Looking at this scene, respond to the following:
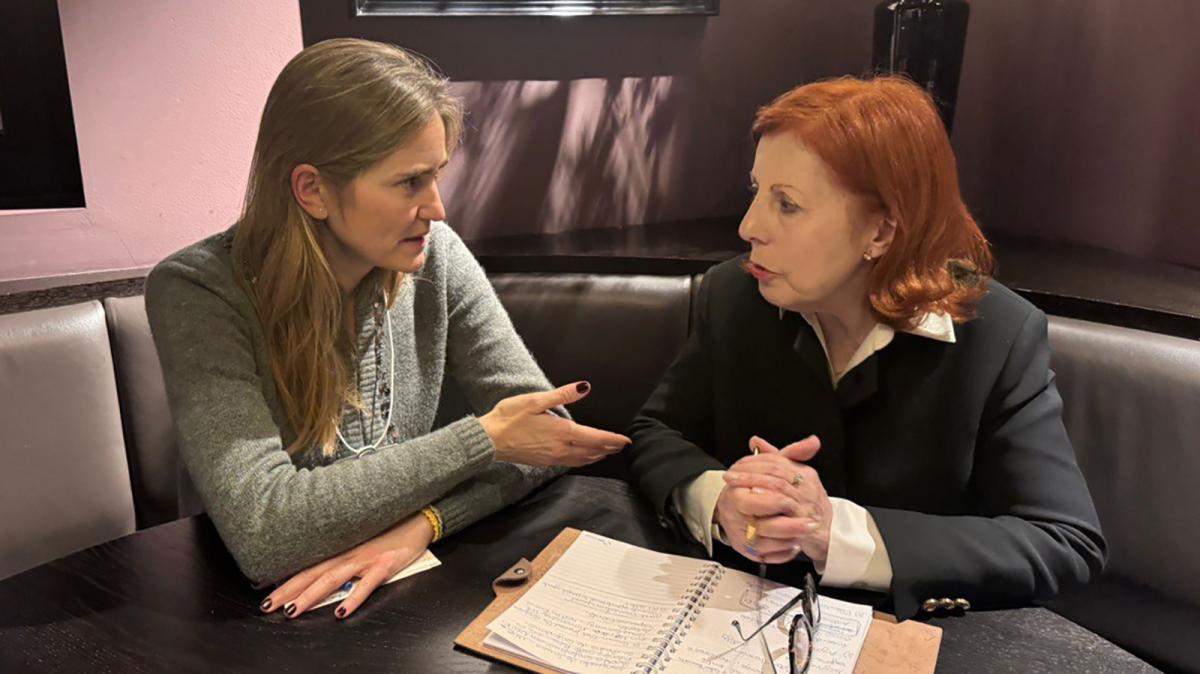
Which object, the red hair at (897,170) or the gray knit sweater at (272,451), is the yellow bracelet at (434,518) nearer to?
the gray knit sweater at (272,451)

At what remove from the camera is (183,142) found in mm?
1748

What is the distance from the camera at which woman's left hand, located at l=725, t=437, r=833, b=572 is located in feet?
3.60

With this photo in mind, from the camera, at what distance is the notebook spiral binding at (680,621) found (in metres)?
0.97

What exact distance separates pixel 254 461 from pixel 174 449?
623 mm

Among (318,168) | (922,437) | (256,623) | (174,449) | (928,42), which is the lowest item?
(174,449)

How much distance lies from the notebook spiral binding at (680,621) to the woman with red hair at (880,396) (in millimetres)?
57

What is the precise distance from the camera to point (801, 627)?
1.02 m

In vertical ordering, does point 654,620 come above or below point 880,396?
below

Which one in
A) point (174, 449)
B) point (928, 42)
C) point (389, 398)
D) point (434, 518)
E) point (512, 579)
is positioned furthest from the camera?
point (928, 42)

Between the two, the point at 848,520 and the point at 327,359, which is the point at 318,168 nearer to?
the point at 327,359

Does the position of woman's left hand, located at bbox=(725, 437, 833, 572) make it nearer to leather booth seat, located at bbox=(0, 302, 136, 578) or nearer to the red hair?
the red hair

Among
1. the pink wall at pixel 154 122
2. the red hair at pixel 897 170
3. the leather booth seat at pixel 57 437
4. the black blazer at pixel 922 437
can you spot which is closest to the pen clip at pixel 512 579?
the black blazer at pixel 922 437

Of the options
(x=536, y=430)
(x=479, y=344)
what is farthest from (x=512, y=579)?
(x=479, y=344)

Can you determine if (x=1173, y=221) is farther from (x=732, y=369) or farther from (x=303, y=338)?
(x=303, y=338)
